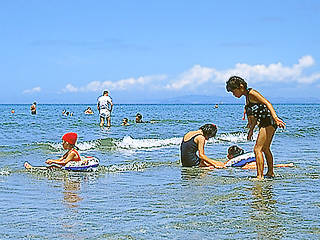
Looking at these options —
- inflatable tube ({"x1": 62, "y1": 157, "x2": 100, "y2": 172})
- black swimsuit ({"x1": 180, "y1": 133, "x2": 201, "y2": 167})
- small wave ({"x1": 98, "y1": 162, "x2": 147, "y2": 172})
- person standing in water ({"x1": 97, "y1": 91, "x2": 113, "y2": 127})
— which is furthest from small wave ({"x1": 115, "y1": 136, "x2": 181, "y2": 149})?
inflatable tube ({"x1": 62, "y1": 157, "x2": 100, "y2": 172})

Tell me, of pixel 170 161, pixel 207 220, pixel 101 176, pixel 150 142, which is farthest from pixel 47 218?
pixel 150 142

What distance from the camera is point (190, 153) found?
968cm

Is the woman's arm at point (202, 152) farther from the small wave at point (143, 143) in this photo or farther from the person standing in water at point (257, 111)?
the small wave at point (143, 143)

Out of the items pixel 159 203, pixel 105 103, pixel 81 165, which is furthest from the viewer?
pixel 105 103

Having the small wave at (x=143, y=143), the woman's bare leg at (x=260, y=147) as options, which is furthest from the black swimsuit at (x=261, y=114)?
the small wave at (x=143, y=143)

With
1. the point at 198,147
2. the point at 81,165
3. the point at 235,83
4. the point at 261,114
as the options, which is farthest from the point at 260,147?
the point at 81,165

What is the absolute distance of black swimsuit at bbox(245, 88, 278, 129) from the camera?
24.5ft

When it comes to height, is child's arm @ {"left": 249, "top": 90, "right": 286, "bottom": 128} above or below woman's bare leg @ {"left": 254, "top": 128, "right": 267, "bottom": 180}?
above

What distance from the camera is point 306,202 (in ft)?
19.2

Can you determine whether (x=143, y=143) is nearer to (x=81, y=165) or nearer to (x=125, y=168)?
(x=125, y=168)

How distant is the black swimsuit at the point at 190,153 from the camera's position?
31.5ft

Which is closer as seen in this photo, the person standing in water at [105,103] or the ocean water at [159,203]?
the ocean water at [159,203]

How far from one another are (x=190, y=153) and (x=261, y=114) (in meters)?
2.50

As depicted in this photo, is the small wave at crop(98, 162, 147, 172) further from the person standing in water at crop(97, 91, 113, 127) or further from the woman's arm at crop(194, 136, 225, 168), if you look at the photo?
the person standing in water at crop(97, 91, 113, 127)
